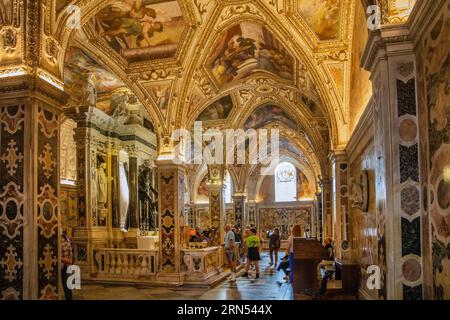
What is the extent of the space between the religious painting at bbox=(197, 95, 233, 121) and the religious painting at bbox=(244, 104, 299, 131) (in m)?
1.45

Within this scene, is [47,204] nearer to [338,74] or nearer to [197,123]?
[338,74]

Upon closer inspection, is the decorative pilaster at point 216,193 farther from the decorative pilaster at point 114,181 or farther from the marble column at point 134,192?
the decorative pilaster at point 114,181

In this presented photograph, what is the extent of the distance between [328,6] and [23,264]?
759 cm

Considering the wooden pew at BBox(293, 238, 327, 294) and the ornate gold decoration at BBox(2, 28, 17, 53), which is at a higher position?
the ornate gold decoration at BBox(2, 28, 17, 53)

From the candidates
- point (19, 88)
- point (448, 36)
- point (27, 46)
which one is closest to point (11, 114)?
point (19, 88)

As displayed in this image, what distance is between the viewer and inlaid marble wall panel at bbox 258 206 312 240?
3081 cm

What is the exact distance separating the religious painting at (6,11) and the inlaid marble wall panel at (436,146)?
5741 mm

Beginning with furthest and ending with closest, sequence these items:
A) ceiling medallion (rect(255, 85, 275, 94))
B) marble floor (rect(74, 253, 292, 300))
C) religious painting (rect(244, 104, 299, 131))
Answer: religious painting (rect(244, 104, 299, 131)) → ceiling medallion (rect(255, 85, 275, 94)) → marble floor (rect(74, 253, 292, 300))

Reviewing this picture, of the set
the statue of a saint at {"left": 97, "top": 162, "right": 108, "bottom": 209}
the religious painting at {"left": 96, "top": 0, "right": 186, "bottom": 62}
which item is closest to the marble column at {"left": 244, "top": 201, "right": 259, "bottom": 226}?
the statue of a saint at {"left": 97, "top": 162, "right": 108, "bottom": 209}

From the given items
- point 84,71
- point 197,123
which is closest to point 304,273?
point 84,71

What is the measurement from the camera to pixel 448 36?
3.78m

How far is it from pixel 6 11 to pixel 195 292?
733cm

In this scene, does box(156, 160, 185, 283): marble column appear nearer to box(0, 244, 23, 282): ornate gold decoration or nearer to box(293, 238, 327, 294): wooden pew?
box(293, 238, 327, 294): wooden pew

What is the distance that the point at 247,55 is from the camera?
12.7 m
